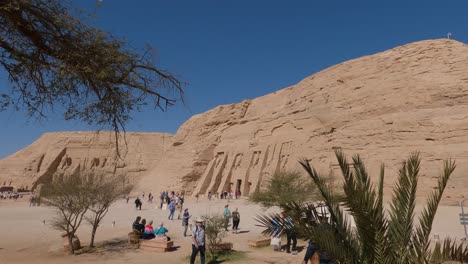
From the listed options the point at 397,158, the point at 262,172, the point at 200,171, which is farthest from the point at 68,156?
the point at 397,158

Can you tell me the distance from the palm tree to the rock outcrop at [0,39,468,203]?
18.3 m

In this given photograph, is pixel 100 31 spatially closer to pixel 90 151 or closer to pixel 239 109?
pixel 239 109

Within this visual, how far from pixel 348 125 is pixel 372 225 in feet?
83.9

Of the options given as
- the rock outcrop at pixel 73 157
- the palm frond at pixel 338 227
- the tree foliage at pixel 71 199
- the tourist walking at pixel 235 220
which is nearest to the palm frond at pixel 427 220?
the palm frond at pixel 338 227

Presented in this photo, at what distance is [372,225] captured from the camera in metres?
3.71

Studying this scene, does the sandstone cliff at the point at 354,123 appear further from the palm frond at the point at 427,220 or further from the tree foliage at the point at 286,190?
the palm frond at the point at 427,220

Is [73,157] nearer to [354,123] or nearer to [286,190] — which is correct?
[354,123]

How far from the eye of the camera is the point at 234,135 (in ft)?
136

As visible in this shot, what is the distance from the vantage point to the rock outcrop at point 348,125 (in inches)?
884

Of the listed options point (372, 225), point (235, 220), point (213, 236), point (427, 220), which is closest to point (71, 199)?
point (213, 236)

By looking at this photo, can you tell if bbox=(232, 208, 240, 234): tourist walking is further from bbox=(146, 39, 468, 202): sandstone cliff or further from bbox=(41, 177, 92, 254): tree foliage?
bbox=(146, 39, 468, 202): sandstone cliff

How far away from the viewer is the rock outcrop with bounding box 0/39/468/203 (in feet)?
73.7

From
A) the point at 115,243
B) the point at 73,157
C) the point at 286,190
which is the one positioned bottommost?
the point at 115,243

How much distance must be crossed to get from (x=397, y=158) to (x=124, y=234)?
17009mm
